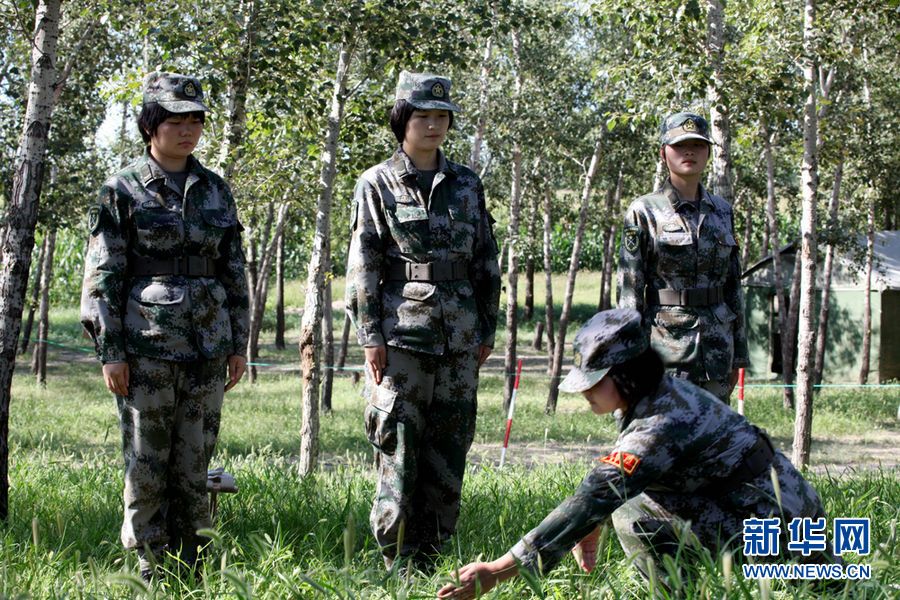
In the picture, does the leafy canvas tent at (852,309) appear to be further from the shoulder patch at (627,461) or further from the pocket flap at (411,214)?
the shoulder patch at (627,461)

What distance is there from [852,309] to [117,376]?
69.0ft

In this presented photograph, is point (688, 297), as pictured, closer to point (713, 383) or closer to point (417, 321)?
point (713, 383)

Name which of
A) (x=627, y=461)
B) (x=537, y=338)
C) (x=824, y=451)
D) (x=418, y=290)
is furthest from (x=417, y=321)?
(x=537, y=338)

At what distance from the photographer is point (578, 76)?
63.5ft

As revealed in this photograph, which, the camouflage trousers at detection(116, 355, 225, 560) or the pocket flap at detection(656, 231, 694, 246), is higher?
the pocket flap at detection(656, 231, 694, 246)

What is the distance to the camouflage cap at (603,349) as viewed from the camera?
9.32 ft

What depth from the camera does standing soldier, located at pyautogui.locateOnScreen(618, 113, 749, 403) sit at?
16.0 ft

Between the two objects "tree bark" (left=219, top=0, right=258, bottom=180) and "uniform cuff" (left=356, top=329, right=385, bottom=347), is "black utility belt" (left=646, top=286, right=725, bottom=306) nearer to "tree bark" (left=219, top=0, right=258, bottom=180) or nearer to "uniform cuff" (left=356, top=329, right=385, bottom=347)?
"uniform cuff" (left=356, top=329, right=385, bottom=347)

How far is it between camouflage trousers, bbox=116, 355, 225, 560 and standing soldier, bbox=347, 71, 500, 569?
677mm

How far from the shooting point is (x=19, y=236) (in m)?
4.88

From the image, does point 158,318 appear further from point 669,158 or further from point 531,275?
point 531,275

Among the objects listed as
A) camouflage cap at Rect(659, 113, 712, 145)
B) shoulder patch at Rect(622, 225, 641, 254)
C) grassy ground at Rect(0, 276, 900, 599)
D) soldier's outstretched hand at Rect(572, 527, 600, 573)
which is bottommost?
grassy ground at Rect(0, 276, 900, 599)

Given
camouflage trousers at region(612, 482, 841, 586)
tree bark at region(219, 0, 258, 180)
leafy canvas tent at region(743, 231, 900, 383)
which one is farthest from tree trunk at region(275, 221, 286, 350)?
camouflage trousers at region(612, 482, 841, 586)

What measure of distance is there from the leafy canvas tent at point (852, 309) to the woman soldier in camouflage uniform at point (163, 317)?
734 inches
